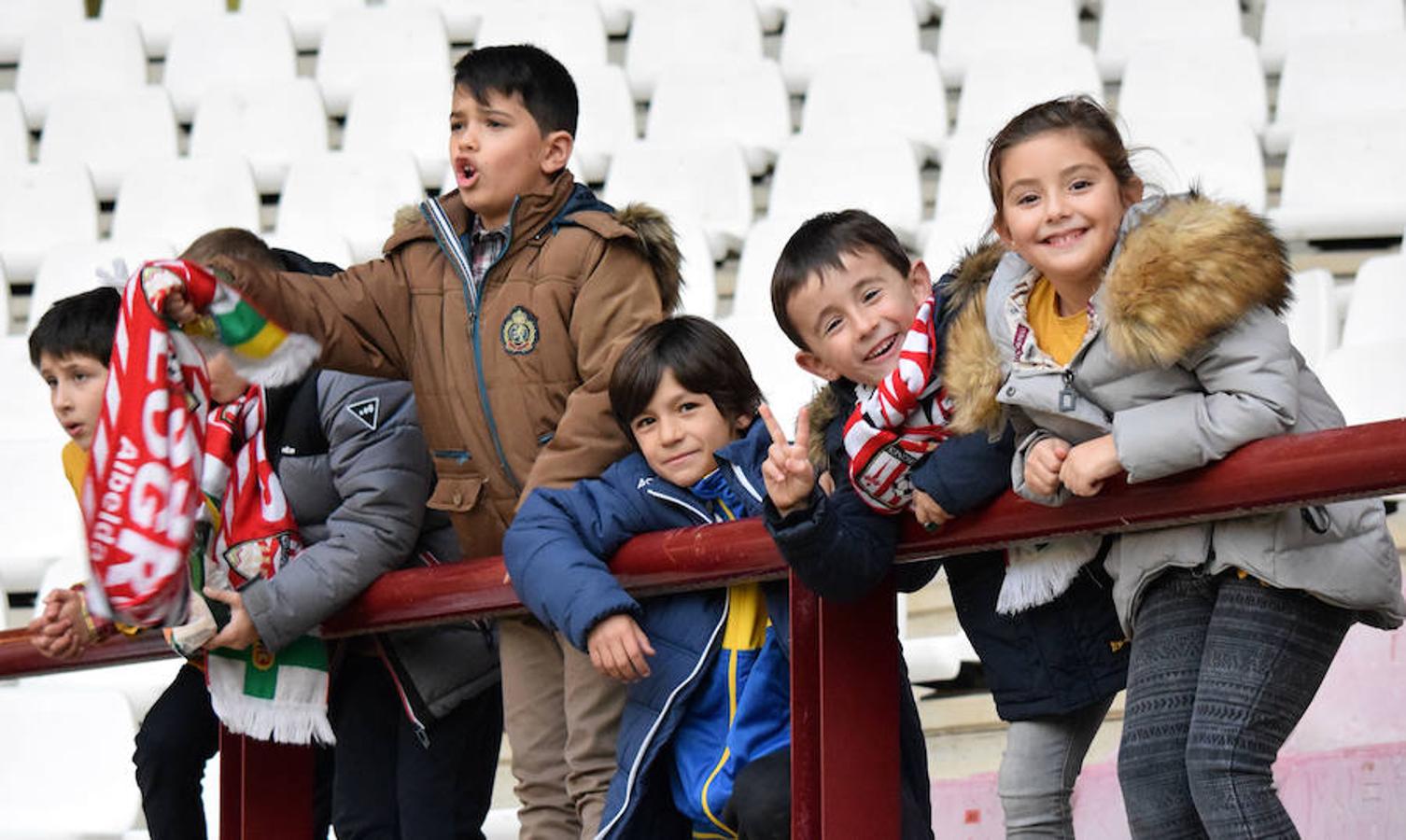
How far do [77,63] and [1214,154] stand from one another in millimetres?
3673

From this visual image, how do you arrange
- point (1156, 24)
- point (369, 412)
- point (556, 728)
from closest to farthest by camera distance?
point (556, 728) < point (369, 412) < point (1156, 24)

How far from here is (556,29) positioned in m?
6.21

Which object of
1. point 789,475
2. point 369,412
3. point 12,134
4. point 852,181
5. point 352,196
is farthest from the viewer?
point 12,134

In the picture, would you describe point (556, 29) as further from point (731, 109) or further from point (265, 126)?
point (265, 126)

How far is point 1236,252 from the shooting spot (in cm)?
181

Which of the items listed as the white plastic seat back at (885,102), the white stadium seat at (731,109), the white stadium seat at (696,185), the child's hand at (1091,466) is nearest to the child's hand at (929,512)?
the child's hand at (1091,466)

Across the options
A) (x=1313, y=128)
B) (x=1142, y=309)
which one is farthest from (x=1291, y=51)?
(x=1142, y=309)

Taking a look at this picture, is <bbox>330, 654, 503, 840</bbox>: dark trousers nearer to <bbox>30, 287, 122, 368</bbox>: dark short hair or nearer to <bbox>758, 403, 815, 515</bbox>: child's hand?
<bbox>30, 287, 122, 368</bbox>: dark short hair

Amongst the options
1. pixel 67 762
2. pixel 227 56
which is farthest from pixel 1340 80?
pixel 67 762

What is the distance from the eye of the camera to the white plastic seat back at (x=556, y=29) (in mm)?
6156

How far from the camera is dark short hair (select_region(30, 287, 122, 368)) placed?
277cm

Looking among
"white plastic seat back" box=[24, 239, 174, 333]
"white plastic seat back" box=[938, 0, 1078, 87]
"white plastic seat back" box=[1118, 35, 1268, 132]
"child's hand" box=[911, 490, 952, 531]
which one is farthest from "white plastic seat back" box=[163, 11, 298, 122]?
"child's hand" box=[911, 490, 952, 531]

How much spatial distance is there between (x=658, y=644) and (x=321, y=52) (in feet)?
15.0

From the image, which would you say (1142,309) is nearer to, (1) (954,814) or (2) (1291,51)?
(1) (954,814)
